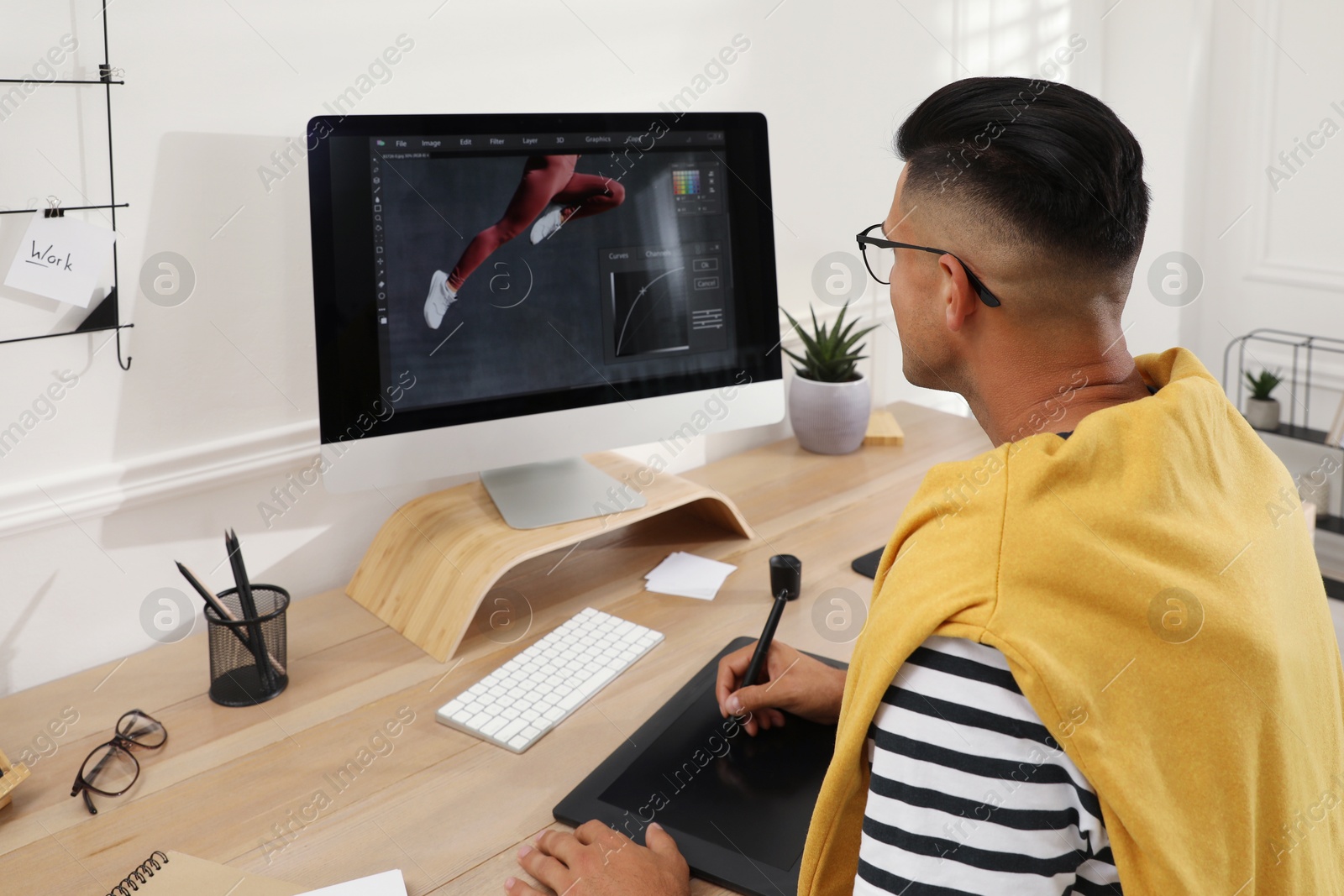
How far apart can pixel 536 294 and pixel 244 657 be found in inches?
23.1

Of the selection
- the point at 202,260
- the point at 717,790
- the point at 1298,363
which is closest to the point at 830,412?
the point at 717,790

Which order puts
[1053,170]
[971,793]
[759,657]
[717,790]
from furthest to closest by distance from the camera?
[759,657]
[717,790]
[1053,170]
[971,793]

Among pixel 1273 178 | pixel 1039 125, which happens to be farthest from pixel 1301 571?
pixel 1273 178

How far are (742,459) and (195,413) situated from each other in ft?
3.17

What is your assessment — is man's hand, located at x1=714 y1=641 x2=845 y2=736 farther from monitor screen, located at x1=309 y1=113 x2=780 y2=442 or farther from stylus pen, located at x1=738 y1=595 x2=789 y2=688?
monitor screen, located at x1=309 y1=113 x2=780 y2=442

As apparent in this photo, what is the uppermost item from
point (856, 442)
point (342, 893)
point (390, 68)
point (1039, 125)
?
point (390, 68)

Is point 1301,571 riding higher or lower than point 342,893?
higher

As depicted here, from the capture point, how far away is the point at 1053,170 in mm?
795

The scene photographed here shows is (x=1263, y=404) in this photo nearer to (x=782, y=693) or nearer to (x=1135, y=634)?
(x=782, y=693)

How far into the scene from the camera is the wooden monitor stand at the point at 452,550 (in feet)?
4.12

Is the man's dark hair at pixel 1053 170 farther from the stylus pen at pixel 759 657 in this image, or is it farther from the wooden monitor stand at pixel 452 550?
the wooden monitor stand at pixel 452 550

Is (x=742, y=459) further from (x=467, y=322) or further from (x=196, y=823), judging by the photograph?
(x=196, y=823)

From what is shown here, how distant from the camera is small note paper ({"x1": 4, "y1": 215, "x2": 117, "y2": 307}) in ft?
3.71

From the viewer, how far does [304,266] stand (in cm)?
136
